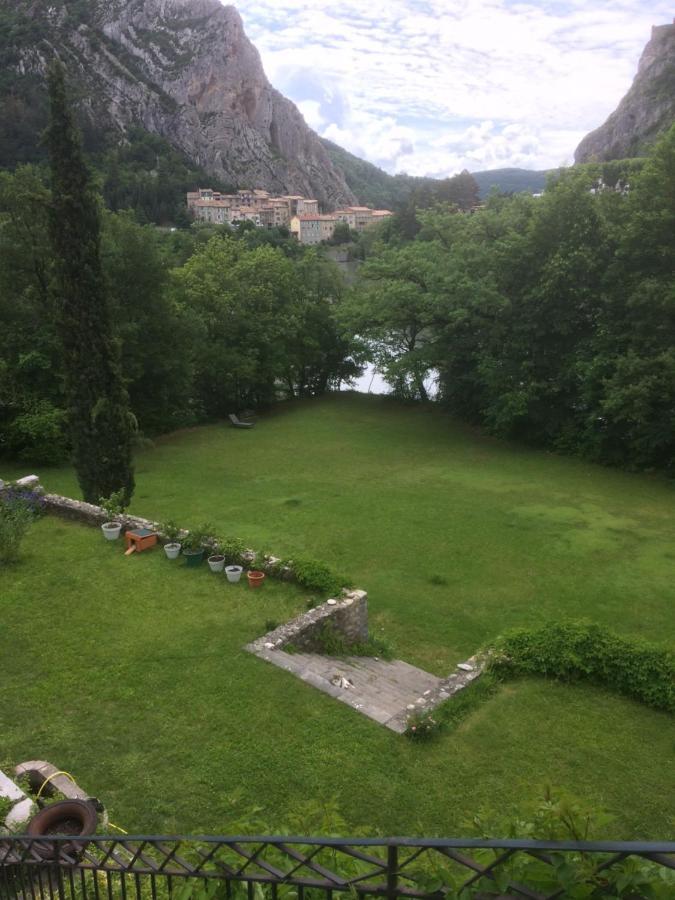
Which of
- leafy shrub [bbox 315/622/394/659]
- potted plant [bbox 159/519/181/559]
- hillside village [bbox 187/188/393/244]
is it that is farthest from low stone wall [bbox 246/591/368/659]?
hillside village [bbox 187/188/393/244]

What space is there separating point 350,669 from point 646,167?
1849cm

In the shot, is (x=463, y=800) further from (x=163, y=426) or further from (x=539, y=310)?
(x=163, y=426)

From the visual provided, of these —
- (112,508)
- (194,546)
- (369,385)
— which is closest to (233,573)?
(194,546)

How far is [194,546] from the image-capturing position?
11.2 meters

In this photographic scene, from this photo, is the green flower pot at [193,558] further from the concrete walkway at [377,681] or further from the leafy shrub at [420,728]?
the leafy shrub at [420,728]

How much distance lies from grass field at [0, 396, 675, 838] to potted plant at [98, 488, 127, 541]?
23 cm

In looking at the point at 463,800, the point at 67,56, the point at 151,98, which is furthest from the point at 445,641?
the point at 151,98

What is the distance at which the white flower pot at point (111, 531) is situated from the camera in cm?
1195

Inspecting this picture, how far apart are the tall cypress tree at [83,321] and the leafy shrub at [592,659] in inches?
383

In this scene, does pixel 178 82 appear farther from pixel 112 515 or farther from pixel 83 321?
pixel 112 515

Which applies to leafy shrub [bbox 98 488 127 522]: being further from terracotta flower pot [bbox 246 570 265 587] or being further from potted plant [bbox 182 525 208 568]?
terracotta flower pot [bbox 246 570 265 587]

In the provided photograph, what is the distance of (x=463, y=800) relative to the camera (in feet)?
20.4

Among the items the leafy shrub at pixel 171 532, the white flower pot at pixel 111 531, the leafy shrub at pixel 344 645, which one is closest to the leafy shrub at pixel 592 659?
the leafy shrub at pixel 344 645

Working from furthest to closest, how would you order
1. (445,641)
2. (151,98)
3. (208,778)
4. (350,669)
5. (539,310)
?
(151,98)
(539,310)
(445,641)
(350,669)
(208,778)
